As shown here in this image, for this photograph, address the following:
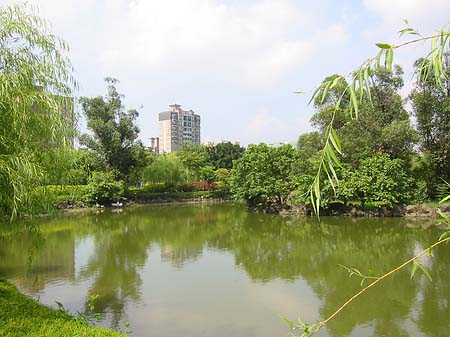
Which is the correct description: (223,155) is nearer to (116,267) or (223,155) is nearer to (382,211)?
(382,211)

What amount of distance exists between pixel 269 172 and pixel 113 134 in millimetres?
9163

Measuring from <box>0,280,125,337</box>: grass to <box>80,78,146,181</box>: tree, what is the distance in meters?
18.5

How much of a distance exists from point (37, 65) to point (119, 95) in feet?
63.3

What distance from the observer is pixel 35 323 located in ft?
12.0

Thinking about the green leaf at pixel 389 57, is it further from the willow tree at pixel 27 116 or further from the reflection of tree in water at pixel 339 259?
the willow tree at pixel 27 116

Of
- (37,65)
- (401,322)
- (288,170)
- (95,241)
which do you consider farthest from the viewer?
(288,170)

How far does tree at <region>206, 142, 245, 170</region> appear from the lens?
113 ft

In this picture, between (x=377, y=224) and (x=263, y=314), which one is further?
(x=377, y=224)

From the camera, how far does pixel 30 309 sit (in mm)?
4098

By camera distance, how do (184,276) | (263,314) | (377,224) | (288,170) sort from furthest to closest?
1. (288,170)
2. (377,224)
3. (184,276)
4. (263,314)

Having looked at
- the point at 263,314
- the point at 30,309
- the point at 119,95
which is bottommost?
the point at 263,314

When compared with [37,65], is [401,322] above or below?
below

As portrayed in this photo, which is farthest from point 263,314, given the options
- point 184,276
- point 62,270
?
point 62,270

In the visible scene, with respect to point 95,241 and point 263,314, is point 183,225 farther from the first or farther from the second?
point 263,314
